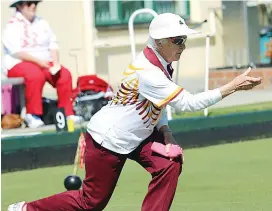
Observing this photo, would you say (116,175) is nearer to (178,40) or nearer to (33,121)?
(178,40)

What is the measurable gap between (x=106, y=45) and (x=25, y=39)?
11.1ft

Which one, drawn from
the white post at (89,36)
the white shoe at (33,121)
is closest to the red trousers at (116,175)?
the white shoe at (33,121)

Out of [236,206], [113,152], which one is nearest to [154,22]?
[113,152]

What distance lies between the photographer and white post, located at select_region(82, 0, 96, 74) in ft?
45.4

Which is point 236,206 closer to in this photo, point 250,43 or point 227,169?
point 227,169

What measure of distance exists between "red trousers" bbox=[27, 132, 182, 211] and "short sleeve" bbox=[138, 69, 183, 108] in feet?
1.11

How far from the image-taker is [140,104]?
536 centimetres

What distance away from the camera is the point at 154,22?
526 centimetres

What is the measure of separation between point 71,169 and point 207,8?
23.0 ft

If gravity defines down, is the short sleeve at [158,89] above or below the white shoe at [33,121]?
above

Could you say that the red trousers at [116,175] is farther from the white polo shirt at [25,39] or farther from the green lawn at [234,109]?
the white polo shirt at [25,39]

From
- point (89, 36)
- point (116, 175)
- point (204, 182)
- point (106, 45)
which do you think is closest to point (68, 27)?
point (89, 36)

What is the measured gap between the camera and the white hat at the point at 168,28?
521cm

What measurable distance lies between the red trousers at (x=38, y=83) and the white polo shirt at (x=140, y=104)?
5.14 meters
